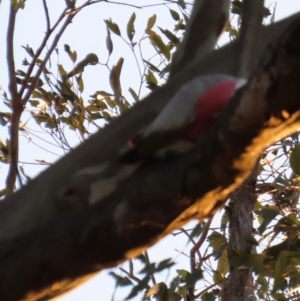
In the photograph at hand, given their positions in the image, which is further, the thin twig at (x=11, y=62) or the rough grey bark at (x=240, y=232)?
the rough grey bark at (x=240, y=232)

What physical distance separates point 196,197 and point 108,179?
0.14 metres

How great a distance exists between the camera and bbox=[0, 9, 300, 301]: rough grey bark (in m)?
0.68

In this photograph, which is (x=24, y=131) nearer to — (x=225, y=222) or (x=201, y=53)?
(x=225, y=222)

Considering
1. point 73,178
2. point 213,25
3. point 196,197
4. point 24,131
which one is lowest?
point 196,197

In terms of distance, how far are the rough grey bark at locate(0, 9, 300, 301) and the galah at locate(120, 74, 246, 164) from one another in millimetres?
32

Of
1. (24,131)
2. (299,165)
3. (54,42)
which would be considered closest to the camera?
(299,165)

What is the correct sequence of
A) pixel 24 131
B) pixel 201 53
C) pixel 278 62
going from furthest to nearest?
pixel 24 131 < pixel 201 53 < pixel 278 62

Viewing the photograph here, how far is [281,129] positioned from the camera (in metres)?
0.74

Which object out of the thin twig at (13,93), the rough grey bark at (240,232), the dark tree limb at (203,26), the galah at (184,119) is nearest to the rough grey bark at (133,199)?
the galah at (184,119)

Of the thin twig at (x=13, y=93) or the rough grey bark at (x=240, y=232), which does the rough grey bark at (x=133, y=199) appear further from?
the rough grey bark at (x=240, y=232)

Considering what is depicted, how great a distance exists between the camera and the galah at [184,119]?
799mm

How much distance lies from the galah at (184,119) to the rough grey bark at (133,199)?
3 centimetres

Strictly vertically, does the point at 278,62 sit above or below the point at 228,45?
below

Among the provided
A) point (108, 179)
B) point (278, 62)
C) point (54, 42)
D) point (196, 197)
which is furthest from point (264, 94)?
point (54, 42)
